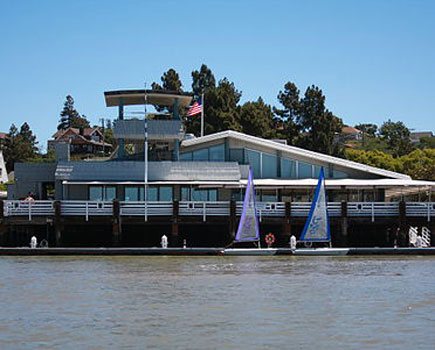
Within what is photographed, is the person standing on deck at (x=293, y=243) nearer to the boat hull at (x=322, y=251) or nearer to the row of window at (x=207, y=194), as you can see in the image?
the boat hull at (x=322, y=251)

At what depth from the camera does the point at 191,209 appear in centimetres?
4653

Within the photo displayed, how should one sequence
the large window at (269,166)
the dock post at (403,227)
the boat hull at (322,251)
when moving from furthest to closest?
the large window at (269,166) → the dock post at (403,227) → the boat hull at (322,251)

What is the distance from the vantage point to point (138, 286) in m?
33.0

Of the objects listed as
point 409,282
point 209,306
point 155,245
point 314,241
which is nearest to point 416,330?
point 209,306

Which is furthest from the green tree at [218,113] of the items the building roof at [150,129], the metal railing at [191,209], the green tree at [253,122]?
the metal railing at [191,209]

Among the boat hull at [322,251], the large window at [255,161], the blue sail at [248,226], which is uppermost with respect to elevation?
the large window at [255,161]

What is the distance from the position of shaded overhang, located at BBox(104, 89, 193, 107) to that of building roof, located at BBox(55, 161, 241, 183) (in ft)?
14.3

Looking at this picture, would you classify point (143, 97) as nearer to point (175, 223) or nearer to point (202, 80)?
point (175, 223)

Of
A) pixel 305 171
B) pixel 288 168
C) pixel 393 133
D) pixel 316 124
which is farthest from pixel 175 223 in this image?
pixel 393 133

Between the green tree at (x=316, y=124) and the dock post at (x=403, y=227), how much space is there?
42670 mm

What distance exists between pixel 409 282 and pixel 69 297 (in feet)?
45.9

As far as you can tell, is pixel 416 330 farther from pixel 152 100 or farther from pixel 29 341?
pixel 152 100

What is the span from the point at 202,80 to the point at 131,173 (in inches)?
2137

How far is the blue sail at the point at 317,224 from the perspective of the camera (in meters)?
45.2
